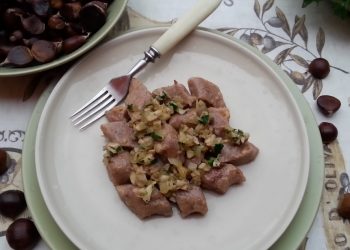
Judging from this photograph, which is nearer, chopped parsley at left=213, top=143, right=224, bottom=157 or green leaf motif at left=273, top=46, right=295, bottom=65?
chopped parsley at left=213, top=143, right=224, bottom=157

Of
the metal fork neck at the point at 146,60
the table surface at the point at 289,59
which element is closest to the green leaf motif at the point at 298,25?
the table surface at the point at 289,59

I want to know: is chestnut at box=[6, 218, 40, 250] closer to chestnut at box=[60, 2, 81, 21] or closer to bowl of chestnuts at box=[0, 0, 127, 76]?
bowl of chestnuts at box=[0, 0, 127, 76]

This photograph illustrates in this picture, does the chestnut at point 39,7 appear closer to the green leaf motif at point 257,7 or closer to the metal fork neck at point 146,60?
the metal fork neck at point 146,60

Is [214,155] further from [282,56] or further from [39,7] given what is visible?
[39,7]

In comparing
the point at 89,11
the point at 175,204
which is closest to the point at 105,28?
the point at 89,11

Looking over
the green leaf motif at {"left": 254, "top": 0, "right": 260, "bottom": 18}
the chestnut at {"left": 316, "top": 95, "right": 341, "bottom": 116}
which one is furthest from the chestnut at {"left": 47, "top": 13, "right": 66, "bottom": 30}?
the chestnut at {"left": 316, "top": 95, "right": 341, "bottom": 116}

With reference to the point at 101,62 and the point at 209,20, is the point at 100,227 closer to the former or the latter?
the point at 101,62

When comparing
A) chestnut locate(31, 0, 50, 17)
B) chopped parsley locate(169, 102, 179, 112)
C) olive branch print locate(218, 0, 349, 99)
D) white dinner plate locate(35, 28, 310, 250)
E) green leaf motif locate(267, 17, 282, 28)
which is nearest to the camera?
white dinner plate locate(35, 28, 310, 250)
